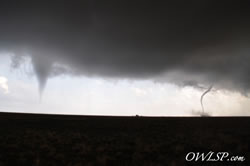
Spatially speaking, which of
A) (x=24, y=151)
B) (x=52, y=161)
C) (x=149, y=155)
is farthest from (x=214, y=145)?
(x=24, y=151)

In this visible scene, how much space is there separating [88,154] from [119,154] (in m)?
2.15

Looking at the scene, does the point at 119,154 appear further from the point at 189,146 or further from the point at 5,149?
the point at 5,149

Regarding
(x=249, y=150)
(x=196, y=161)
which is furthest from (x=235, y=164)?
(x=249, y=150)

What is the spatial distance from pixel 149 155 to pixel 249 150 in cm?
694

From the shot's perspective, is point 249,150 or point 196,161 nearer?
point 196,161

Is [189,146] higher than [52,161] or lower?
higher

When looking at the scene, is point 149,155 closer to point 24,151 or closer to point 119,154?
point 119,154

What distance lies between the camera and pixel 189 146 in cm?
1331

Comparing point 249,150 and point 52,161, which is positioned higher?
point 249,150

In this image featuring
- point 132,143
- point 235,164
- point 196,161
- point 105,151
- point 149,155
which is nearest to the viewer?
point 235,164

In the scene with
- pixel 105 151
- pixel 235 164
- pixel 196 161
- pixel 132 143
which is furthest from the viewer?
pixel 132 143

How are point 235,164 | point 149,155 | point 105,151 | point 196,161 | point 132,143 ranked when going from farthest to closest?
point 132,143, point 105,151, point 149,155, point 196,161, point 235,164

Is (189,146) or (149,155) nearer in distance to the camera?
(149,155)

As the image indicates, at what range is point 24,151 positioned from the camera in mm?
12750
